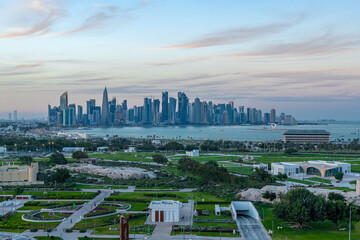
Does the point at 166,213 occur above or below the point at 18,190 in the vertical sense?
below

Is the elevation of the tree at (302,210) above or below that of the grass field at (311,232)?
above

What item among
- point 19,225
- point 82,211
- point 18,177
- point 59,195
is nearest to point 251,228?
point 82,211

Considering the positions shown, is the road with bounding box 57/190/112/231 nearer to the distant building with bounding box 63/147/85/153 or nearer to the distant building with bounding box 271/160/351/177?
the distant building with bounding box 271/160/351/177

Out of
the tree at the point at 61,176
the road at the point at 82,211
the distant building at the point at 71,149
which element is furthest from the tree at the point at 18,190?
the distant building at the point at 71,149

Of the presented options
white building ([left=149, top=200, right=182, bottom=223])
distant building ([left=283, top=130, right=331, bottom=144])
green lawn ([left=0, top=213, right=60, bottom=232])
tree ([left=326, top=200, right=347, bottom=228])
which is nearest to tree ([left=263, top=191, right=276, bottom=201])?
tree ([left=326, top=200, right=347, bottom=228])

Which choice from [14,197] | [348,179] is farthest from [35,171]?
[348,179]

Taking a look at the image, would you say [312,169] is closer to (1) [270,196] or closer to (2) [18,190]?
(1) [270,196]

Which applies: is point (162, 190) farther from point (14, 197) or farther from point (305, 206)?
point (305, 206)

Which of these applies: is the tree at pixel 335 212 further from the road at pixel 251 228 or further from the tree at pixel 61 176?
the tree at pixel 61 176

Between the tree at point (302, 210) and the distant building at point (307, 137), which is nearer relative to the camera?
the tree at point (302, 210)
